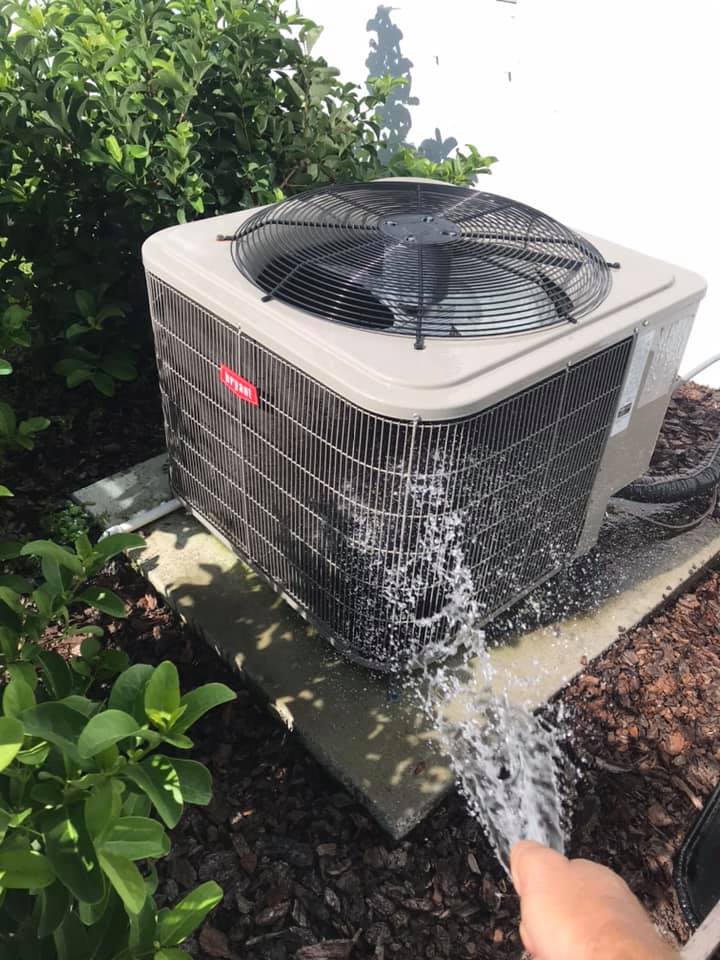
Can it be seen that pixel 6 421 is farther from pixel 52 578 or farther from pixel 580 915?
pixel 580 915

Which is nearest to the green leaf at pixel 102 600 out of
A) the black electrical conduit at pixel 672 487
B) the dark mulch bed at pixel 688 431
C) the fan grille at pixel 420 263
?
the fan grille at pixel 420 263

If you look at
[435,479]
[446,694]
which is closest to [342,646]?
[446,694]

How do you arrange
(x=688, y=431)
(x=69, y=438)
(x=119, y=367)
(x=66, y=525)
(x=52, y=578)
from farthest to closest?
(x=688, y=431) → (x=69, y=438) → (x=119, y=367) → (x=66, y=525) → (x=52, y=578)

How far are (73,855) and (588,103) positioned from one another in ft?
11.7

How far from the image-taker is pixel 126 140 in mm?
2811

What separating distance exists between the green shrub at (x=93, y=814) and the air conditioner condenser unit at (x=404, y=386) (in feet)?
2.75

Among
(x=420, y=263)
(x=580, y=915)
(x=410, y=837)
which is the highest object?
(x=420, y=263)

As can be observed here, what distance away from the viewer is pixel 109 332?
10.1 feet

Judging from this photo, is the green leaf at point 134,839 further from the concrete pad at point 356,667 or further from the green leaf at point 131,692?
the concrete pad at point 356,667

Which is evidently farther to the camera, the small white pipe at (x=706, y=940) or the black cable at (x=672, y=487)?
the black cable at (x=672, y=487)

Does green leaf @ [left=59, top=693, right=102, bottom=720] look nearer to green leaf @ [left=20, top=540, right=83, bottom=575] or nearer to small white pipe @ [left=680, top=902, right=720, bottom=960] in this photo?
green leaf @ [left=20, top=540, right=83, bottom=575]

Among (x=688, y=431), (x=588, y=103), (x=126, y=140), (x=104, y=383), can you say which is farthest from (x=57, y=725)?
(x=588, y=103)

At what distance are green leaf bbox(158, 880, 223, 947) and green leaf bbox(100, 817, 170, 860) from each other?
7.4 inches

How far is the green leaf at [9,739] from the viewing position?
920mm
